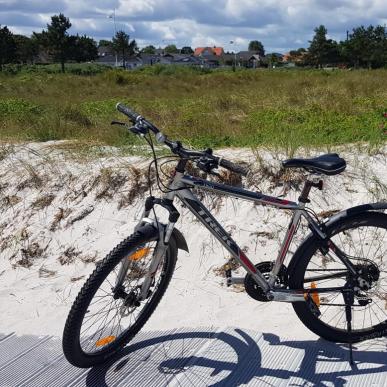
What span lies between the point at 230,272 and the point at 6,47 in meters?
58.3

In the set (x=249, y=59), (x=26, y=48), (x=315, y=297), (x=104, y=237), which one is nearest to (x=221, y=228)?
(x=315, y=297)

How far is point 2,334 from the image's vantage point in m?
3.50

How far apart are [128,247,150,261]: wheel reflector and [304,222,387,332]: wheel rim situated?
0.95m

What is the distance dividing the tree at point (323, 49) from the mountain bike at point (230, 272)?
243 ft

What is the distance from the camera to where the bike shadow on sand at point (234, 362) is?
2.84 m

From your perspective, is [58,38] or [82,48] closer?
[58,38]

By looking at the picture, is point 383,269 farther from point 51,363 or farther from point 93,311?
point 51,363

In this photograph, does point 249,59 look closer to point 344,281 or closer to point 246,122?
point 246,122

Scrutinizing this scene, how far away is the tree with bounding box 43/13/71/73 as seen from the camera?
6056 cm

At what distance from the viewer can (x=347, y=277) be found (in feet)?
9.99

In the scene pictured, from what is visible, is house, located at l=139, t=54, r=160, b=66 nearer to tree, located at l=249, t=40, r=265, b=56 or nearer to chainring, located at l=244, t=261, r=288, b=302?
tree, located at l=249, t=40, r=265, b=56

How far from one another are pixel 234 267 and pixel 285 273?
→ 3.63 ft

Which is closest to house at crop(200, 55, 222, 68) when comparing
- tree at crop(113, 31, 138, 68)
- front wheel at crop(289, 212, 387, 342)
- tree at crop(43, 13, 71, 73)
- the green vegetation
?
tree at crop(113, 31, 138, 68)

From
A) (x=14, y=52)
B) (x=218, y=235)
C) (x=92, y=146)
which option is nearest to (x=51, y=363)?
(x=218, y=235)
